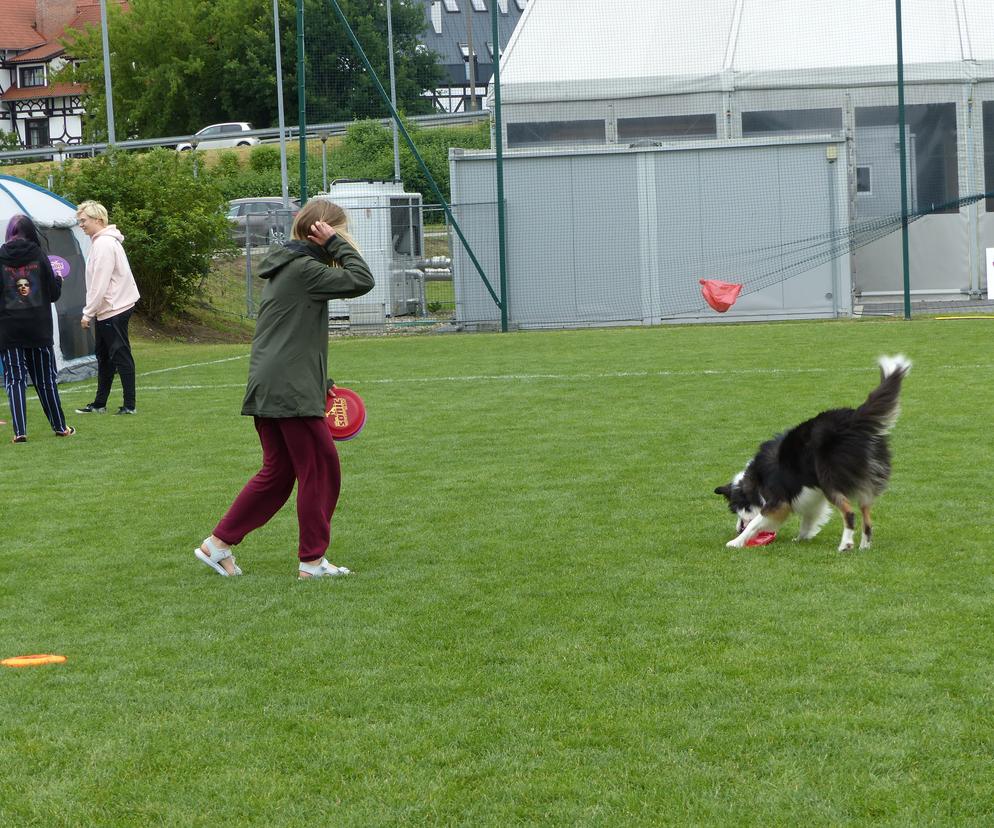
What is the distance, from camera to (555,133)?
24.2 metres

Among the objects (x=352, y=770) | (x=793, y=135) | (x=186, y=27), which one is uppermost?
(x=186, y=27)

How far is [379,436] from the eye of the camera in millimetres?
11617

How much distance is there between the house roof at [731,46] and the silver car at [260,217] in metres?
6.91

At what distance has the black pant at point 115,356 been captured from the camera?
44.3ft

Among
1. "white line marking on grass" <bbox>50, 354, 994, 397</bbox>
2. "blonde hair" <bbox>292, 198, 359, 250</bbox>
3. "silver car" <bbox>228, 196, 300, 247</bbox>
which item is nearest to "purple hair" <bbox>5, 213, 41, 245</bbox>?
"white line marking on grass" <bbox>50, 354, 994, 397</bbox>

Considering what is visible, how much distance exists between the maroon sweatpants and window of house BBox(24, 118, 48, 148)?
264 feet

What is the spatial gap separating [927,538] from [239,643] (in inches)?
134

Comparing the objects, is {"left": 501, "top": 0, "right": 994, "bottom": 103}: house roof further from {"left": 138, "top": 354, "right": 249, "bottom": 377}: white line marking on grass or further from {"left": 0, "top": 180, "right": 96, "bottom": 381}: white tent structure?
{"left": 0, "top": 180, "right": 96, "bottom": 381}: white tent structure

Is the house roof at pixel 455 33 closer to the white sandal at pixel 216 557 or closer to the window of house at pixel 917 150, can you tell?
the window of house at pixel 917 150

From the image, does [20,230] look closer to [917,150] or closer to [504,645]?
[504,645]

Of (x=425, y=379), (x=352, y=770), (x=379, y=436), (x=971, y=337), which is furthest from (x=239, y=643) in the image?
(x=971, y=337)

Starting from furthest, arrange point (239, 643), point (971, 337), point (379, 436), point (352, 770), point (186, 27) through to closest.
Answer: point (186, 27), point (971, 337), point (379, 436), point (239, 643), point (352, 770)

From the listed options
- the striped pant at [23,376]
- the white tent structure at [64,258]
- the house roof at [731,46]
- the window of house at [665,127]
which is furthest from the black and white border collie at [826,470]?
the house roof at [731,46]

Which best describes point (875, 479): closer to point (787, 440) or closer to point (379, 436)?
point (787, 440)
